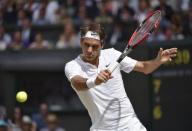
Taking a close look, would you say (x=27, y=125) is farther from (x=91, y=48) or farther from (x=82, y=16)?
(x=91, y=48)

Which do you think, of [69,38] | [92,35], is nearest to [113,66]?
[92,35]

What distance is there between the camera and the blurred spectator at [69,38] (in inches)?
524

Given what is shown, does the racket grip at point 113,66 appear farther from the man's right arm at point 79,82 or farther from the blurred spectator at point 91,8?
the blurred spectator at point 91,8

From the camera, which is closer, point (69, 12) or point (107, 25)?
point (107, 25)

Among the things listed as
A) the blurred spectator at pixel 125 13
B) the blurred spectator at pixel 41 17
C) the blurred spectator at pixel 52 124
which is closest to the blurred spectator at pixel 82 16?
the blurred spectator at pixel 125 13

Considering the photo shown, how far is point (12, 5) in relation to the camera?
16266 mm

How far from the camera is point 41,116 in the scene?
12.7 m

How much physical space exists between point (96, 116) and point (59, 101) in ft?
20.1

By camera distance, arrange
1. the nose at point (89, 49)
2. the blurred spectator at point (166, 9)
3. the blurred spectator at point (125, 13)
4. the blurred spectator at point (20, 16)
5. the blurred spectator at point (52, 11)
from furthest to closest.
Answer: the blurred spectator at point (20, 16)
the blurred spectator at point (52, 11)
the blurred spectator at point (125, 13)
the blurred spectator at point (166, 9)
the nose at point (89, 49)

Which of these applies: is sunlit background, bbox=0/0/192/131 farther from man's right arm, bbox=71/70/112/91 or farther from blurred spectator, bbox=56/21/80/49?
man's right arm, bbox=71/70/112/91

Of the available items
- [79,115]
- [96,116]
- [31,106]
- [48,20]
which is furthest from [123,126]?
[48,20]

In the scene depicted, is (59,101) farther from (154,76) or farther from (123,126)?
(123,126)

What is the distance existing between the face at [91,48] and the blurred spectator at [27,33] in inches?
295

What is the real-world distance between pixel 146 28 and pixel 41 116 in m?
5.55
